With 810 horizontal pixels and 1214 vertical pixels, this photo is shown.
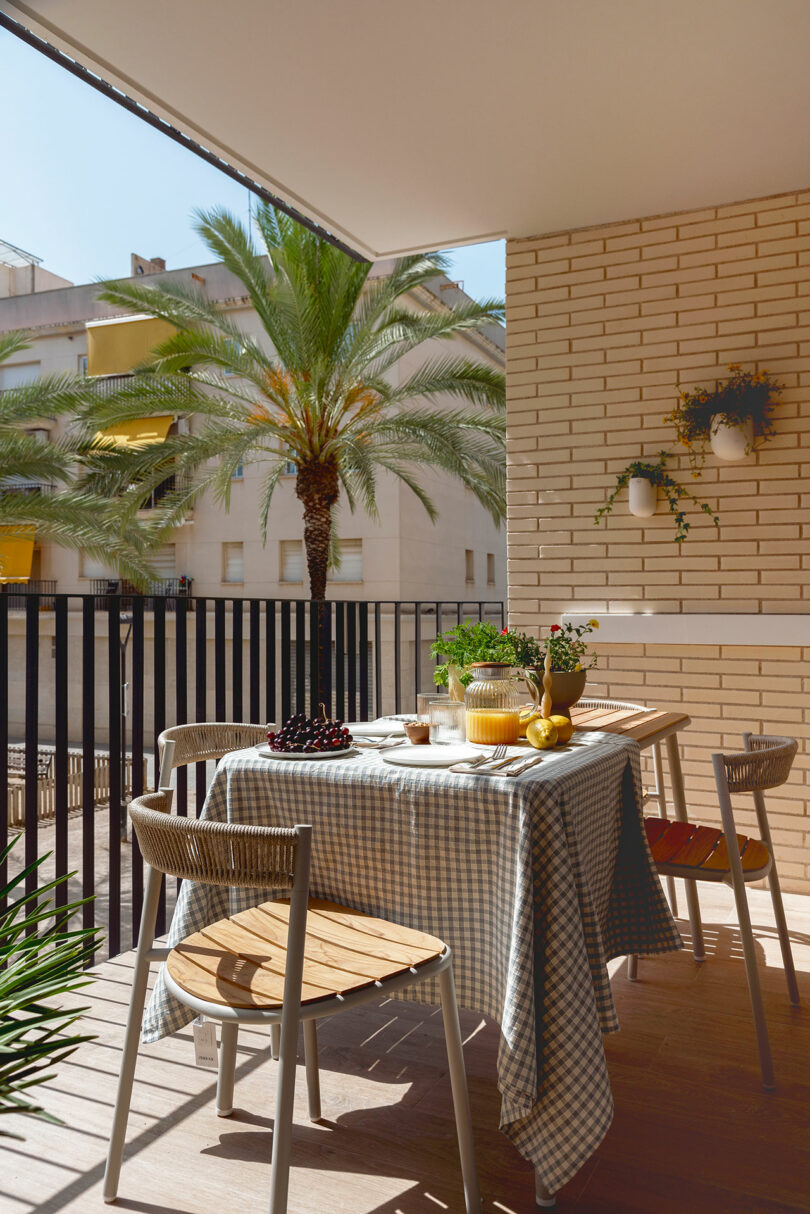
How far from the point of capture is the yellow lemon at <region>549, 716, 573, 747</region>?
2.28m

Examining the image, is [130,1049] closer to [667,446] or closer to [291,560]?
[667,446]

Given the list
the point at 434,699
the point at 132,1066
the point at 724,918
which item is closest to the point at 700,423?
the point at 724,918

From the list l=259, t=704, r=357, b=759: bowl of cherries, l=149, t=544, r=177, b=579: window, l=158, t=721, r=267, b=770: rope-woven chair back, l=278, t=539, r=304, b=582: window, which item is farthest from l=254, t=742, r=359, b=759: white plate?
Result: l=149, t=544, r=177, b=579: window

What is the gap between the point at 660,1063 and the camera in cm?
242

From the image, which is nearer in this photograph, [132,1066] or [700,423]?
[132,1066]

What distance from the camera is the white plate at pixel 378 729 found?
2.48 m

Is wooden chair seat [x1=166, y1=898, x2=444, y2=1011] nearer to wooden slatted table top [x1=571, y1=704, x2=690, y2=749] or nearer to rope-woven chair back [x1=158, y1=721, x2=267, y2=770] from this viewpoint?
rope-woven chair back [x1=158, y1=721, x2=267, y2=770]

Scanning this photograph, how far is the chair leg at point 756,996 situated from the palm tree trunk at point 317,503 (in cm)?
737

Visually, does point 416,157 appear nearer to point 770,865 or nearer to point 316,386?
point 770,865

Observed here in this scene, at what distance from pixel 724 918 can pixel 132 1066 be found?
257 centimetres

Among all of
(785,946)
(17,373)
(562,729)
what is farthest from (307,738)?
(17,373)

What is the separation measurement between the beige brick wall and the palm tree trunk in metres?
5.09

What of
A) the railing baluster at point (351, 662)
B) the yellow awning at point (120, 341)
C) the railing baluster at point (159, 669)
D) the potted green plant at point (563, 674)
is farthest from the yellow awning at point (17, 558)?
the potted green plant at point (563, 674)

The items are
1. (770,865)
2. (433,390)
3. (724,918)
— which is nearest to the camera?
(770,865)
